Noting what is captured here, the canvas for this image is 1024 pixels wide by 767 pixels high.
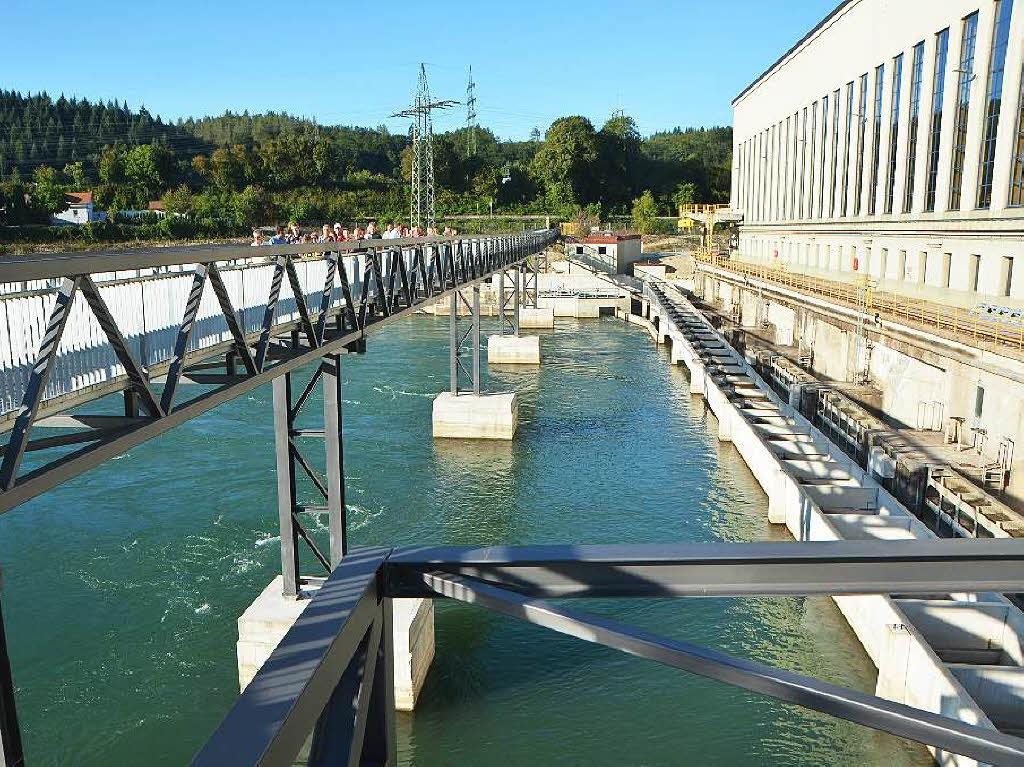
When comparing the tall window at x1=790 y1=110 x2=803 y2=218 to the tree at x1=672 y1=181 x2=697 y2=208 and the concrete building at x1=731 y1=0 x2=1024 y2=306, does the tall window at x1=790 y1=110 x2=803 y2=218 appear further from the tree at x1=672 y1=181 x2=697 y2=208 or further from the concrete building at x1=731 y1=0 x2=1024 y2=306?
the tree at x1=672 y1=181 x2=697 y2=208

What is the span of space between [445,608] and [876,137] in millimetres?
35038

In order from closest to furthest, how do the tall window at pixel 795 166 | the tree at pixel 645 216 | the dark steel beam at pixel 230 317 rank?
the dark steel beam at pixel 230 317 → the tall window at pixel 795 166 → the tree at pixel 645 216

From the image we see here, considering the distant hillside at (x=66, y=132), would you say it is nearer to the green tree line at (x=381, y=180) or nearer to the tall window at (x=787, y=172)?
the green tree line at (x=381, y=180)

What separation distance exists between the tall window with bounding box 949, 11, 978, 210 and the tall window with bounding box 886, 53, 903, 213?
6.50 m

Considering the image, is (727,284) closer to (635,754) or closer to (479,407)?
(479,407)

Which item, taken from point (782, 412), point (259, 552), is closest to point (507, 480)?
point (259, 552)

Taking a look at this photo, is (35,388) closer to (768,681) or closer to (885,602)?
(768,681)

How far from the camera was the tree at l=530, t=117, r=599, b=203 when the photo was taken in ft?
358

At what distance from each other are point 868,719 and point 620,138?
119m

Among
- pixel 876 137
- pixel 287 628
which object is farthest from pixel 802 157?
pixel 287 628

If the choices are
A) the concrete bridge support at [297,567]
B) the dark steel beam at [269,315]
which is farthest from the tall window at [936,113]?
the dark steel beam at [269,315]

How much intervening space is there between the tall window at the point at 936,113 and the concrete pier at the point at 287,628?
97.0 feet

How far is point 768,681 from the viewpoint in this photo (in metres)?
2.51

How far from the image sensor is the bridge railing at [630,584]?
2.51m
